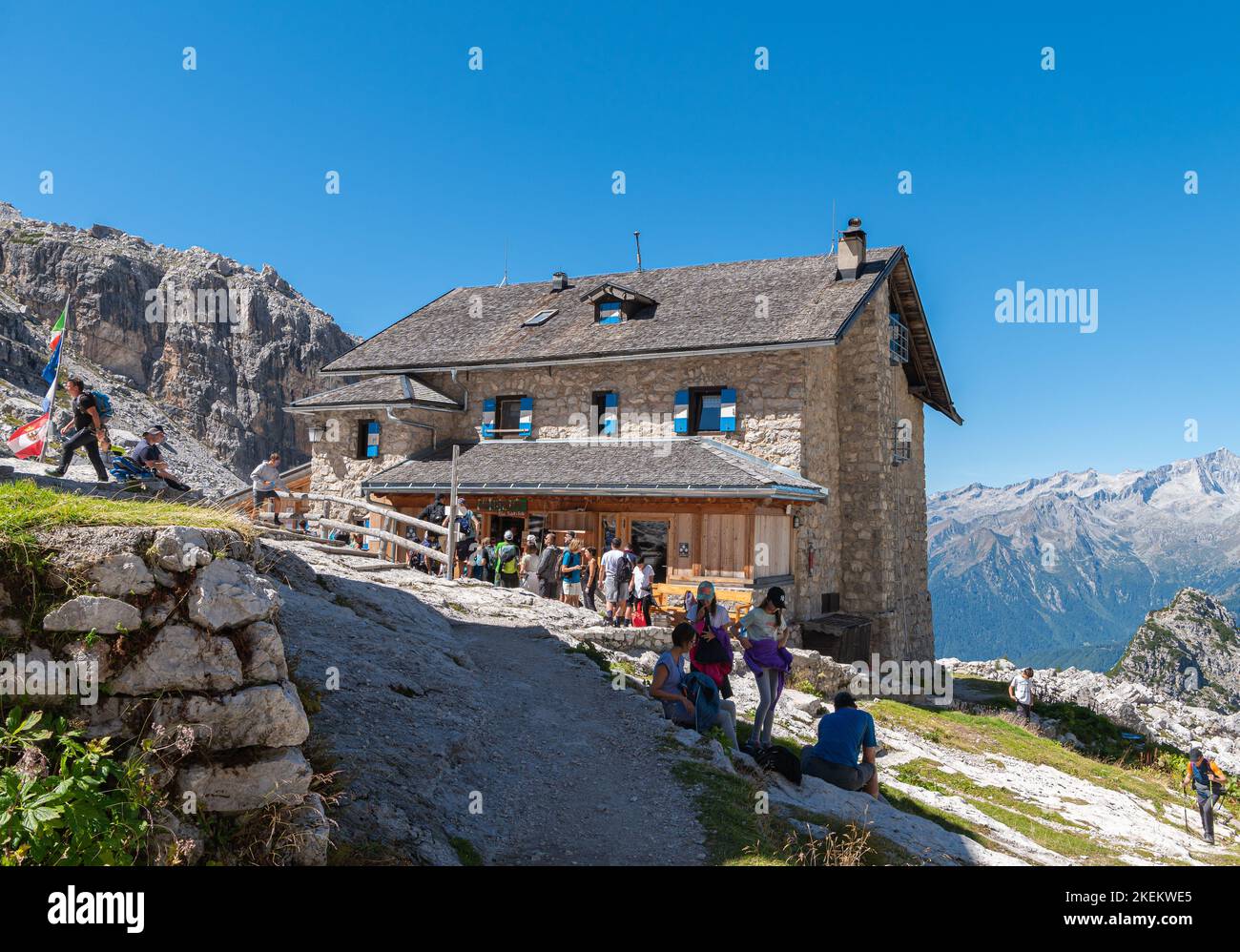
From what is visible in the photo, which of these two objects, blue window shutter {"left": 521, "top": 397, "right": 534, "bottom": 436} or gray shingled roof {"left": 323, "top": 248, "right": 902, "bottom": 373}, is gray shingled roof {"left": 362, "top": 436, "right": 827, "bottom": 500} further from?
gray shingled roof {"left": 323, "top": 248, "right": 902, "bottom": 373}

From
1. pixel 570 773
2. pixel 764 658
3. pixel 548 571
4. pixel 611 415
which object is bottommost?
pixel 570 773

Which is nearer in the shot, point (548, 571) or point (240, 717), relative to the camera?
point (240, 717)

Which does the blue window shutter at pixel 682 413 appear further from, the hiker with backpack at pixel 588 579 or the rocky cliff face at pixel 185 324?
the rocky cliff face at pixel 185 324

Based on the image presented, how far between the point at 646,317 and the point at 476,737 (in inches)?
713

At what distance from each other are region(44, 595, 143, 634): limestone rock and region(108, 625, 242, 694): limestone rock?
0.19 meters

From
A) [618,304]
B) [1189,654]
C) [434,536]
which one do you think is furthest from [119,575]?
[1189,654]

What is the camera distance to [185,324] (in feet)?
260

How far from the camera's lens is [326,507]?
2434 cm

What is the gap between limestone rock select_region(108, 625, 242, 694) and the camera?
4520 millimetres

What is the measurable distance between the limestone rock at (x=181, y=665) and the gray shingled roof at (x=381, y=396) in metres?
19.7

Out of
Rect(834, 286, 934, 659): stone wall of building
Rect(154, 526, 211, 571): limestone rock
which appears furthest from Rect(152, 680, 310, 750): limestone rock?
Rect(834, 286, 934, 659): stone wall of building

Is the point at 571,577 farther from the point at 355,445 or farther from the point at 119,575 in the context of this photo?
the point at 119,575

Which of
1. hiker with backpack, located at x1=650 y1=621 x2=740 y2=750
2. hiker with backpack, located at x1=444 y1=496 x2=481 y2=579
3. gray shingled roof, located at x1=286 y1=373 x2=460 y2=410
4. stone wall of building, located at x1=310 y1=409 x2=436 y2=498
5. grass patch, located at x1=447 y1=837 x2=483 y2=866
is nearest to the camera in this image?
grass patch, located at x1=447 y1=837 x2=483 y2=866

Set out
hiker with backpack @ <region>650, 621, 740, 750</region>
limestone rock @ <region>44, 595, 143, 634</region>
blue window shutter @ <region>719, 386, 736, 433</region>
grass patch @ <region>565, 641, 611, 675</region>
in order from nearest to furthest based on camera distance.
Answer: limestone rock @ <region>44, 595, 143, 634</region>
hiker with backpack @ <region>650, 621, 740, 750</region>
grass patch @ <region>565, 641, 611, 675</region>
blue window shutter @ <region>719, 386, 736, 433</region>
